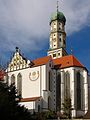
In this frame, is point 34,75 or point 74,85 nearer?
point 74,85

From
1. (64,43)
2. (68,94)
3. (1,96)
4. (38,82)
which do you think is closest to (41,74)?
(38,82)

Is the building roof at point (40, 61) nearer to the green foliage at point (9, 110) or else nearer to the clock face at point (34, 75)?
the clock face at point (34, 75)

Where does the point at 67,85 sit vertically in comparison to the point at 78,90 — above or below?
above

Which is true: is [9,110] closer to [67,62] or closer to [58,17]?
[67,62]

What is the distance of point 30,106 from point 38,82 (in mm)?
6088

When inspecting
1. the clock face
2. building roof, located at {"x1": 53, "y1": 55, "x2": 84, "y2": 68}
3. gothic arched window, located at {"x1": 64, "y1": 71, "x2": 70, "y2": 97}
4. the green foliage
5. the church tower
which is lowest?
the green foliage

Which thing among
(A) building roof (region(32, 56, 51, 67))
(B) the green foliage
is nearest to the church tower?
(A) building roof (region(32, 56, 51, 67))

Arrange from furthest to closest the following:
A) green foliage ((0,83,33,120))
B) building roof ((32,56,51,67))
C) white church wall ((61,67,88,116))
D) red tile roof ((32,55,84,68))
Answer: red tile roof ((32,55,84,68)) → building roof ((32,56,51,67)) → white church wall ((61,67,88,116)) → green foliage ((0,83,33,120))

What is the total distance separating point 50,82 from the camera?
77688 mm

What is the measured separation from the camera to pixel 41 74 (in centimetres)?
7631

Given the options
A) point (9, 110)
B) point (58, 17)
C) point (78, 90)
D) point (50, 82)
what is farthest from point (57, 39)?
point (9, 110)

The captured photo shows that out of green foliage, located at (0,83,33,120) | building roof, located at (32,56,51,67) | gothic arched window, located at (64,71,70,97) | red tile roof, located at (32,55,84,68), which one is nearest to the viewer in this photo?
green foliage, located at (0,83,33,120)

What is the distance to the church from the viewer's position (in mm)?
74938

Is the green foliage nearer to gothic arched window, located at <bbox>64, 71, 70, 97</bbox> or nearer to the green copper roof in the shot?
gothic arched window, located at <bbox>64, 71, 70, 97</bbox>
